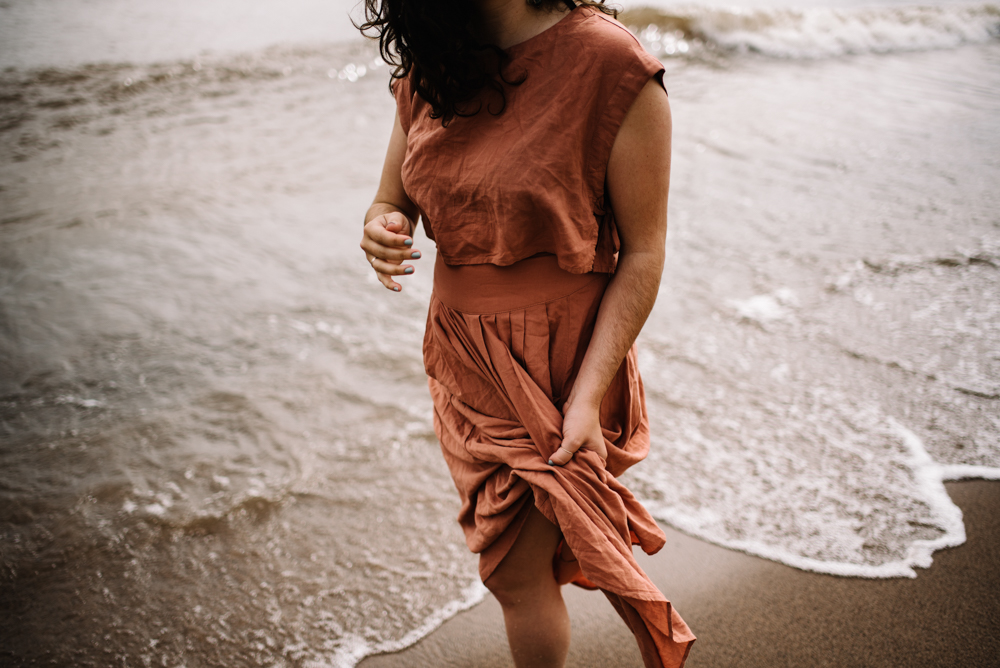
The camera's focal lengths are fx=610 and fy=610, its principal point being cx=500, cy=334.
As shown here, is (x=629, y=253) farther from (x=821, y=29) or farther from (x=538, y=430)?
(x=821, y=29)

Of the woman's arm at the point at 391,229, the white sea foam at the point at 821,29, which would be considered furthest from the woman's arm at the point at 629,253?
the white sea foam at the point at 821,29

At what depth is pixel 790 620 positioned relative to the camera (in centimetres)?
218

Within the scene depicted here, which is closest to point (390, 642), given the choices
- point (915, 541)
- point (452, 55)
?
point (452, 55)

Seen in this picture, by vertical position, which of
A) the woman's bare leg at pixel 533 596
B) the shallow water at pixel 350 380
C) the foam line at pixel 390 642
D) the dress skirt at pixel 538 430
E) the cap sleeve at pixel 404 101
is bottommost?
the foam line at pixel 390 642

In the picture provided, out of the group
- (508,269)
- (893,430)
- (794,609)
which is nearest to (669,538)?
(794,609)

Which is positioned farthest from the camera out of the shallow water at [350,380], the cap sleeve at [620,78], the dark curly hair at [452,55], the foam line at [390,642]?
the shallow water at [350,380]

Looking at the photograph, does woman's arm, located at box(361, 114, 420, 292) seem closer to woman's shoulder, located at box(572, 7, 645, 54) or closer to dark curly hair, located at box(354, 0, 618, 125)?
dark curly hair, located at box(354, 0, 618, 125)

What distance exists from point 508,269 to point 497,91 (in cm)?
37

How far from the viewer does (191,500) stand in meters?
2.83

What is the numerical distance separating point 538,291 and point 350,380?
2.53 metres

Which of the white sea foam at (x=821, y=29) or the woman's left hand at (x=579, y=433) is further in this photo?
the white sea foam at (x=821, y=29)

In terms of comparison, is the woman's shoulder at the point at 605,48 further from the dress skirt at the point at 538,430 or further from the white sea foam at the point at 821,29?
the white sea foam at the point at 821,29

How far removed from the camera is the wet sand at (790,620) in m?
2.05

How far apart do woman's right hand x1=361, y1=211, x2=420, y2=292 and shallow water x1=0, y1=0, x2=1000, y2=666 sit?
1502mm
